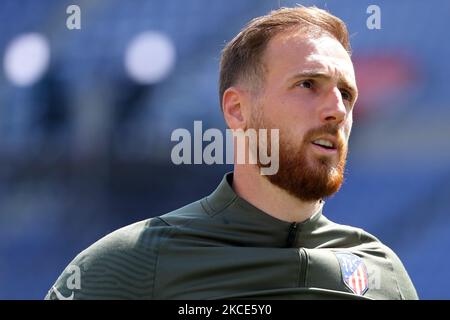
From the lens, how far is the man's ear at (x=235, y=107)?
1740 mm

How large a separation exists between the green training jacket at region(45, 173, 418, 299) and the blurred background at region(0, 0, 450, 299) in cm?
134

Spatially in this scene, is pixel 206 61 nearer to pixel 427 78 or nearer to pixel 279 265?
pixel 427 78

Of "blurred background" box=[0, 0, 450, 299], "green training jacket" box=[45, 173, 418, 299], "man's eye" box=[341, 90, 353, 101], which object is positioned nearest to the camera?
"green training jacket" box=[45, 173, 418, 299]

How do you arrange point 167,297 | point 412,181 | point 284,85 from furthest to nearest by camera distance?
point 412,181 < point 284,85 < point 167,297

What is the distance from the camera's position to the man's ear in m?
1.74

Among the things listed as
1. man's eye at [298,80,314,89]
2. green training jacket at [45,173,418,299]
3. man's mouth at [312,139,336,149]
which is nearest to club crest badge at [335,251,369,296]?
green training jacket at [45,173,418,299]

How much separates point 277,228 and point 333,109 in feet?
0.82

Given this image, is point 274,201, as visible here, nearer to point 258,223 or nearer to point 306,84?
point 258,223

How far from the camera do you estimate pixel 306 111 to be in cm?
162

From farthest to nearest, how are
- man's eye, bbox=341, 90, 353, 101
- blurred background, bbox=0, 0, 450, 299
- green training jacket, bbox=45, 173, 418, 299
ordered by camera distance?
blurred background, bbox=0, 0, 450, 299, man's eye, bbox=341, 90, 353, 101, green training jacket, bbox=45, 173, 418, 299

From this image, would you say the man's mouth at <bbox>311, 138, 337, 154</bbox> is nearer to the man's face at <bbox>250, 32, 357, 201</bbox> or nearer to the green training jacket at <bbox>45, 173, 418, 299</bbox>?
the man's face at <bbox>250, 32, 357, 201</bbox>

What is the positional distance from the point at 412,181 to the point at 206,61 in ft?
2.88
